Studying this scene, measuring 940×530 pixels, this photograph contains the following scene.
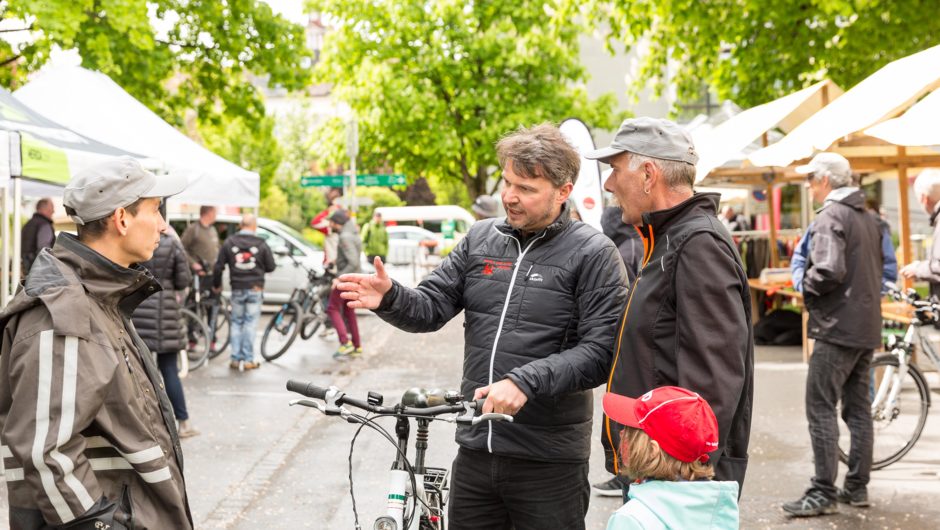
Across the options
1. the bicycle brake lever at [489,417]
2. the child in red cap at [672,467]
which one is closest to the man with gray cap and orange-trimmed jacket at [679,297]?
the child in red cap at [672,467]

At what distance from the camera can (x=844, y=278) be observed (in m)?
5.64

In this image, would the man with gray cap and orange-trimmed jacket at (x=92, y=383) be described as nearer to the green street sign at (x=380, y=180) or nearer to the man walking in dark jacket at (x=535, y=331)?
the man walking in dark jacket at (x=535, y=331)

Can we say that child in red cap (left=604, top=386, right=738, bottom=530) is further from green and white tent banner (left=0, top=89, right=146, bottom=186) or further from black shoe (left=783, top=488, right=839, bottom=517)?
green and white tent banner (left=0, top=89, right=146, bottom=186)

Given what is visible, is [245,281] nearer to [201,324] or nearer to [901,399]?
[201,324]

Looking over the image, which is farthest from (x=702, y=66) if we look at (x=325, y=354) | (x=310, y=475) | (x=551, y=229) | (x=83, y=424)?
(x=83, y=424)

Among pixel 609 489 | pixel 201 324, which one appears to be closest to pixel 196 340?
pixel 201 324

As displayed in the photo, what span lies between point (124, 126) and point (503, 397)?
34.2 feet

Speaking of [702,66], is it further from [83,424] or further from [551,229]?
[83,424]

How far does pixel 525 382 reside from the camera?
2.93 metres

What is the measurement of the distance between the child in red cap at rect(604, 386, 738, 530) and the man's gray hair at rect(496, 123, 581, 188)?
2.81 ft

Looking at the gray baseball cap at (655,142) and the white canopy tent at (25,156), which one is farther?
the white canopy tent at (25,156)

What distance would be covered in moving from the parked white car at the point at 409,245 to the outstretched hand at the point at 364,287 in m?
25.2

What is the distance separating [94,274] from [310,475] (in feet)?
14.6

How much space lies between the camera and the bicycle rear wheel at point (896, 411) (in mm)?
6637
